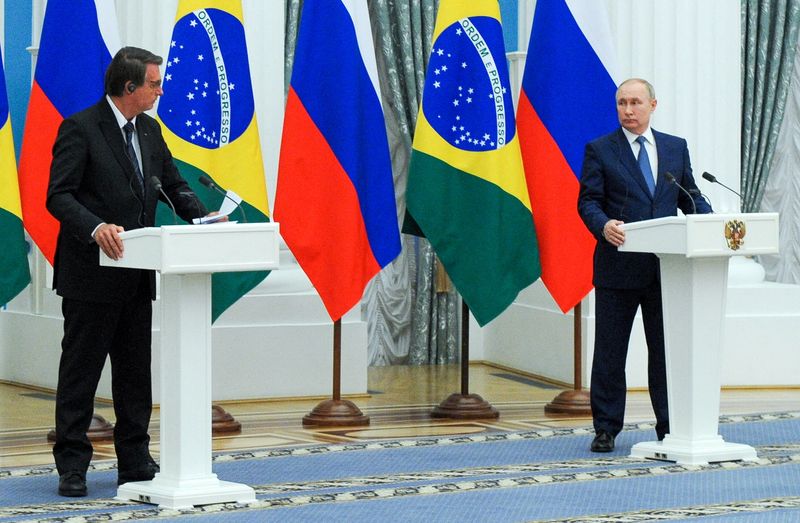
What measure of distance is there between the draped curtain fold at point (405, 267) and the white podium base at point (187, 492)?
15.7ft

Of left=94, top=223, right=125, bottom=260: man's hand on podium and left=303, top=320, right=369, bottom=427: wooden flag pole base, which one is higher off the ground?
left=94, top=223, right=125, bottom=260: man's hand on podium

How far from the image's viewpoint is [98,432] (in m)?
6.55

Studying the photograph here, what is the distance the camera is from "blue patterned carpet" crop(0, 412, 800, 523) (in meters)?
4.77

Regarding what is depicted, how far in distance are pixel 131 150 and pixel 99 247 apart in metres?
0.38

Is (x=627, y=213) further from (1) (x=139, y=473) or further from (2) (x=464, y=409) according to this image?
(1) (x=139, y=473)

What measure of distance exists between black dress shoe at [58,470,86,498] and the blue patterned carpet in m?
0.05

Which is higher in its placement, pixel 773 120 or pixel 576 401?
pixel 773 120

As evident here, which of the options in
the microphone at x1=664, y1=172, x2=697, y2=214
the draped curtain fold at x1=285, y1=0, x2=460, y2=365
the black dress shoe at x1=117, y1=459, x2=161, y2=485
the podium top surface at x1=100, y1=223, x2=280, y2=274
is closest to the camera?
the podium top surface at x1=100, y1=223, x2=280, y2=274

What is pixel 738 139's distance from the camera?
28.3 feet

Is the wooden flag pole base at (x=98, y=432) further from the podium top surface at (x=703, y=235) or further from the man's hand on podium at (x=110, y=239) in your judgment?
the podium top surface at (x=703, y=235)

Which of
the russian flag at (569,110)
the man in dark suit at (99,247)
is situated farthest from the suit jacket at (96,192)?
the russian flag at (569,110)

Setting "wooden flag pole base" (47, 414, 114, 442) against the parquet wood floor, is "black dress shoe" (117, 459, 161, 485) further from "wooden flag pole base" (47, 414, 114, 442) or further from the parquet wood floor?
"wooden flag pole base" (47, 414, 114, 442)

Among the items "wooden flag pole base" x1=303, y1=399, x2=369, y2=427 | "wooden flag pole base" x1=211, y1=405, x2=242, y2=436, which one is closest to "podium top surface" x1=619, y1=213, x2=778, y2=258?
"wooden flag pole base" x1=303, y1=399, x2=369, y2=427

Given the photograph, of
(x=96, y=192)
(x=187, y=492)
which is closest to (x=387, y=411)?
(x=187, y=492)
